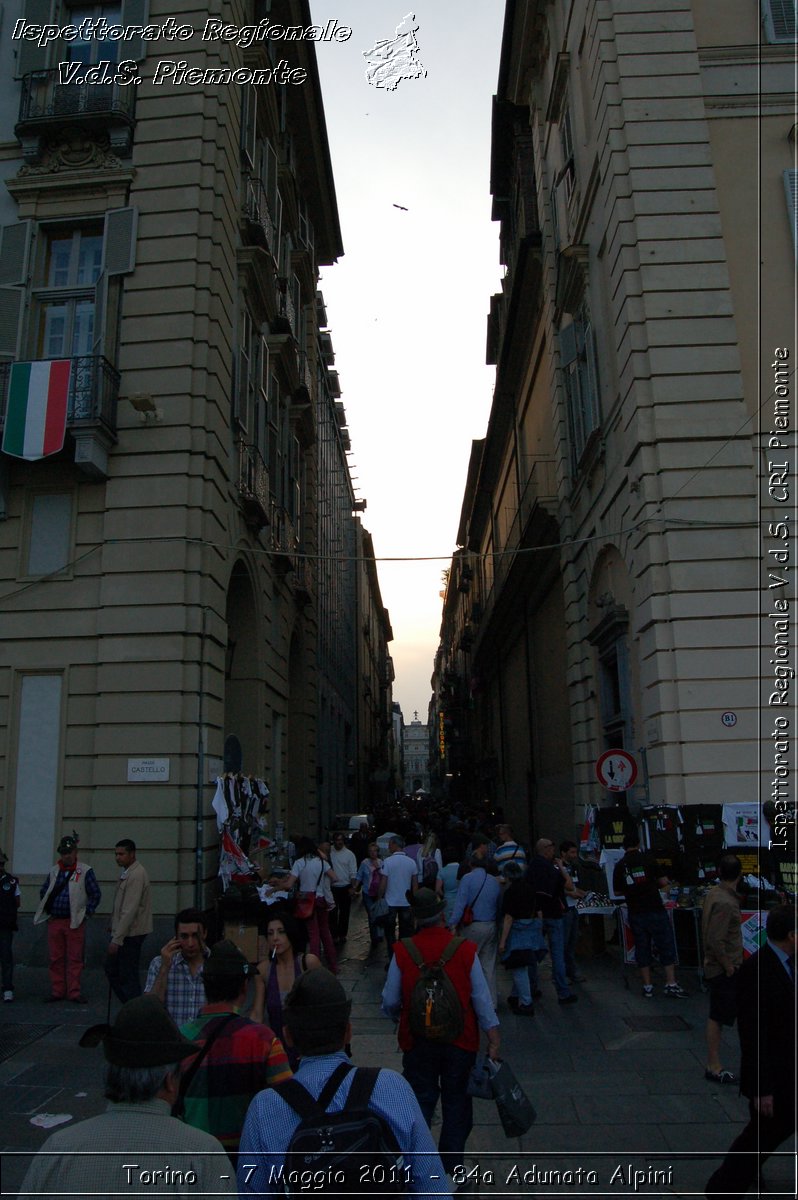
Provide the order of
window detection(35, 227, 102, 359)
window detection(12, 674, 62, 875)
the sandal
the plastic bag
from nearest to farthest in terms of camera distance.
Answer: the plastic bag < the sandal < window detection(12, 674, 62, 875) < window detection(35, 227, 102, 359)

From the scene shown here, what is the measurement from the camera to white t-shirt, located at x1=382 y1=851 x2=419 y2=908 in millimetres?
12359

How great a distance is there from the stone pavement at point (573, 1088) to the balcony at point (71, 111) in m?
12.7

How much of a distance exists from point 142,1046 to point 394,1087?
795 millimetres

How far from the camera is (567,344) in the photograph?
17.1 m

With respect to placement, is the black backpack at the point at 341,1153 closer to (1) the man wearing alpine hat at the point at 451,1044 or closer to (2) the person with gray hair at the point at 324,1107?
(2) the person with gray hair at the point at 324,1107

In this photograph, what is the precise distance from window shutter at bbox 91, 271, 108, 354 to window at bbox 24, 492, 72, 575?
235 centimetres

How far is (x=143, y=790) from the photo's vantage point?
40.7 ft

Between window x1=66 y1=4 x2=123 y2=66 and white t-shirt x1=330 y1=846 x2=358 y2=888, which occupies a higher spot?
window x1=66 y1=4 x2=123 y2=66

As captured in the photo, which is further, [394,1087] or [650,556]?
[650,556]

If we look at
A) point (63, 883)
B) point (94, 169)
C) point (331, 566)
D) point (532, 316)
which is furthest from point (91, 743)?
point (331, 566)

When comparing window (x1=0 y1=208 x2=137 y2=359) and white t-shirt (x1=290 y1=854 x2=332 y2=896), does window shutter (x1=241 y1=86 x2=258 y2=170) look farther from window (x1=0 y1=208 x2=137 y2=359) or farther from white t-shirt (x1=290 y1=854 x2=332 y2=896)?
white t-shirt (x1=290 y1=854 x2=332 y2=896)

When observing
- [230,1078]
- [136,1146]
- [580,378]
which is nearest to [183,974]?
[230,1078]

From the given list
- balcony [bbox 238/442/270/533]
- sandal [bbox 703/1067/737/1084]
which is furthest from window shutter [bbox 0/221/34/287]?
sandal [bbox 703/1067/737/1084]

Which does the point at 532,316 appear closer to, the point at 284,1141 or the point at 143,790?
the point at 143,790
